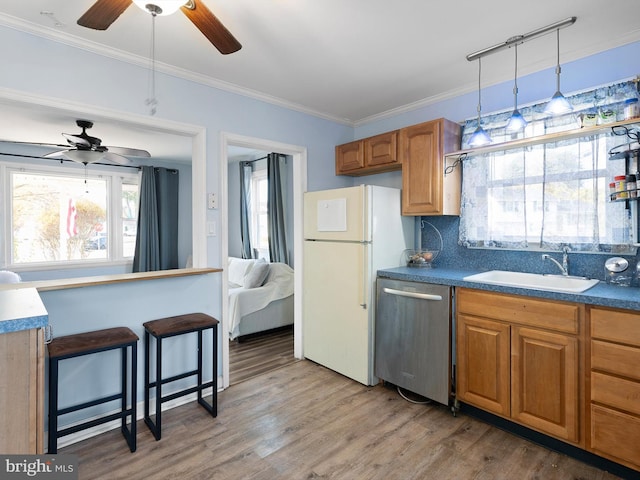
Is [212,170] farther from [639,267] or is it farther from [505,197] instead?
[639,267]

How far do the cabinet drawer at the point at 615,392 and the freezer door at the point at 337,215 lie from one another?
1611 millimetres

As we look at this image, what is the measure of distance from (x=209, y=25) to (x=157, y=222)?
15.4ft

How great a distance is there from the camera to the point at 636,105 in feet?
6.40

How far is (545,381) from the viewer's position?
1984 millimetres

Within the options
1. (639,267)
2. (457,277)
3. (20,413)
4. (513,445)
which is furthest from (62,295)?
(639,267)

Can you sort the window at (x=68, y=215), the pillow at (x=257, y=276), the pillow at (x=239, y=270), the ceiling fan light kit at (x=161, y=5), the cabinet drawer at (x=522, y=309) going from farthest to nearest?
the window at (x=68, y=215)
the pillow at (x=239, y=270)
the pillow at (x=257, y=276)
the cabinet drawer at (x=522, y=309)
the ceiling fan light kit at (x=161, y=5)

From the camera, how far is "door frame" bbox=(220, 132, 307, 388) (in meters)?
2.79

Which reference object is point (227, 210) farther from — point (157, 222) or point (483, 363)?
point (157, 222)

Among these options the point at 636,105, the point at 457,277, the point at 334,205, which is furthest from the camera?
the point at 334,205

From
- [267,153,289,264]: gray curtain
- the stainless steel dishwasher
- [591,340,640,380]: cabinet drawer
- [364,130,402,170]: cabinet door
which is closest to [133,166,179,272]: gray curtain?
[267,153,289,264]: gray curtain

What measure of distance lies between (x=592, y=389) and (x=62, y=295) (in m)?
3.01

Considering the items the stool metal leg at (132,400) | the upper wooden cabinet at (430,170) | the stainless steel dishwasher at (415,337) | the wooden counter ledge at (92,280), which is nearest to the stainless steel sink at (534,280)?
the stainless steel dishwasher at (415,337)

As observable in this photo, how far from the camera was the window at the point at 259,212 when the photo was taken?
5.32m

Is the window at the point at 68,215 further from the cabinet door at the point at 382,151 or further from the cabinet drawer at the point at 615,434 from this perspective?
the cabinet drawer at the point at 615,434
